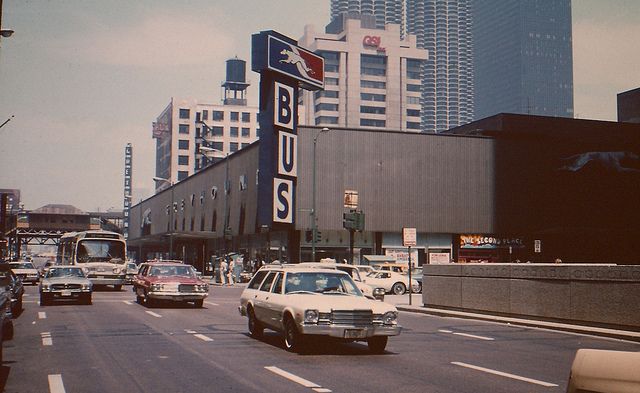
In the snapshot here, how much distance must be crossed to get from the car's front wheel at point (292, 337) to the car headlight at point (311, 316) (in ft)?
1.34

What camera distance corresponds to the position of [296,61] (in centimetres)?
5781

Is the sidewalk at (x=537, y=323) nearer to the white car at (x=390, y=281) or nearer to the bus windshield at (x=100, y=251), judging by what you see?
the white car at (x=390, y=281)

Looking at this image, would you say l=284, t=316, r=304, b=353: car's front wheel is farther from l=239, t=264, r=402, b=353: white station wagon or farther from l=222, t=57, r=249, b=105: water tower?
l=222, t=57, r=249, b=105: water tower

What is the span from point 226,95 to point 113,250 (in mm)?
132232

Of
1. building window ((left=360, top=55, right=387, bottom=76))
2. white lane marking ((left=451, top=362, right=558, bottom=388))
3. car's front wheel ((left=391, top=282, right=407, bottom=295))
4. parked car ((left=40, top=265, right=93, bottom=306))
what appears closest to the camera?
white lane marking ((left=451, top=362, right=558, bottom=388))

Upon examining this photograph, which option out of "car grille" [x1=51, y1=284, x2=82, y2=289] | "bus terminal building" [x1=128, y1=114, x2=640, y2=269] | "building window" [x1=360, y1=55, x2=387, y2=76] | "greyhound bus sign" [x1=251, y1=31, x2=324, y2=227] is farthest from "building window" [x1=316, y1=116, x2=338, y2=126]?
"car grille" [x1=51, y1=284, x2=82, y2=289]

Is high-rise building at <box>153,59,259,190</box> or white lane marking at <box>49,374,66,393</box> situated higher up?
high-rise building at <box>153,59,259,190</box>

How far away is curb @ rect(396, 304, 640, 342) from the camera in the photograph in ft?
55.3

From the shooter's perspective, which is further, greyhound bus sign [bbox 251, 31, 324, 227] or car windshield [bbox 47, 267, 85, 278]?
greyhound bus sign [bbox 251, 31, 324, 227]

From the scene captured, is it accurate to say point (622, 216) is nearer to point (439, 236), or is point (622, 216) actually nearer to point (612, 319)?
point (439, 236)

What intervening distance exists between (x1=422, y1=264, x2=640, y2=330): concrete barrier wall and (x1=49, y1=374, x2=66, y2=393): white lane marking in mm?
13635

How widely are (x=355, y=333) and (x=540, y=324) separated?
8.73m

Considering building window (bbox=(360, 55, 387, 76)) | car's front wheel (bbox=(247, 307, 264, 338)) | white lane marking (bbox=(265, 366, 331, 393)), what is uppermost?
building window (bbox=(360, 55, 387, 76))

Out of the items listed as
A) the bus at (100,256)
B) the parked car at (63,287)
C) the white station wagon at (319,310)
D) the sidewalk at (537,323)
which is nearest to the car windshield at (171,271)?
the parked car at (63,287)
